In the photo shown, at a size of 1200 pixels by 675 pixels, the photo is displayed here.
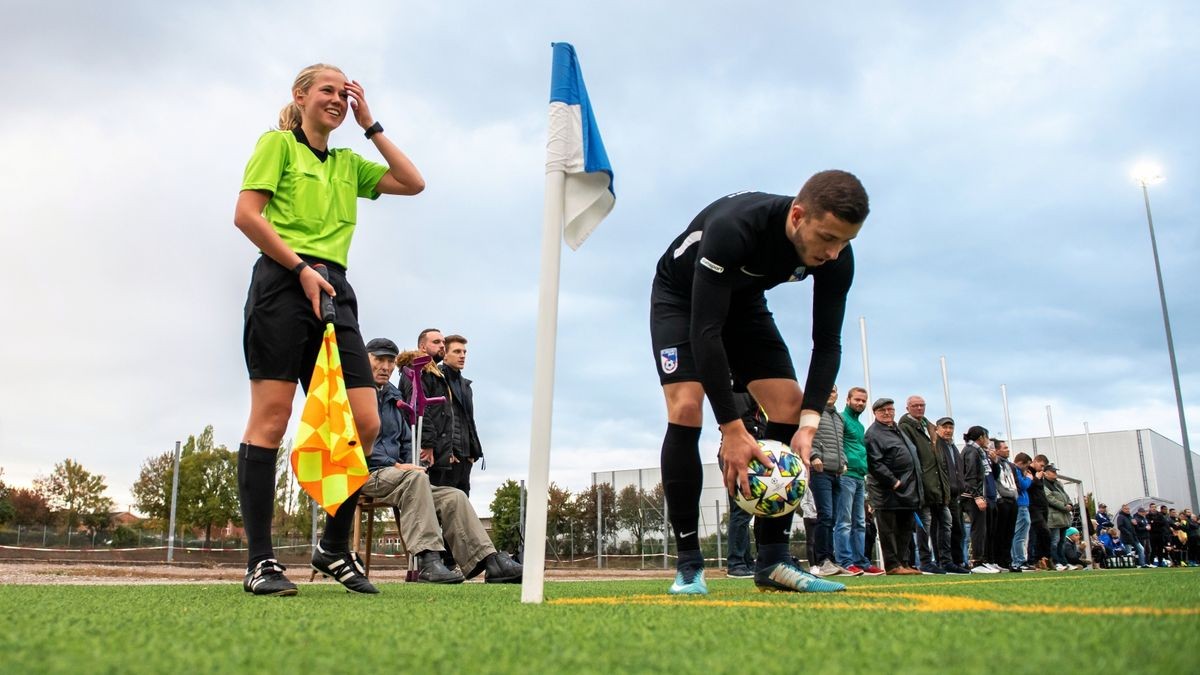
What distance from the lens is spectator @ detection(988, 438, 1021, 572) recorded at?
12.4 meters

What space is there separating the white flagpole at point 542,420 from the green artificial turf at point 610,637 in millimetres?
149

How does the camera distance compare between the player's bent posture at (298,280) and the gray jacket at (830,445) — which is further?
the gray jacket at (830,445)

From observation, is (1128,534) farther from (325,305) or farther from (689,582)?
(325,305)

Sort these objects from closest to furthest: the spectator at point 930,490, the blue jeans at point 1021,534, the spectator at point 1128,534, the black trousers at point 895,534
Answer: the black trousers at point 895,534 < the spectator at point 930,490 < the blue jeans at point 1021,534 < the spectator at point 1128,534

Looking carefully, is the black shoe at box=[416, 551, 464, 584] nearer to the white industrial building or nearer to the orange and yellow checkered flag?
the orange and yellow checkered flag

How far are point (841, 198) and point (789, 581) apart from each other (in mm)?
1653

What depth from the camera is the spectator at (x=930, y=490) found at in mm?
10492

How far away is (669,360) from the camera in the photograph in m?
3.89

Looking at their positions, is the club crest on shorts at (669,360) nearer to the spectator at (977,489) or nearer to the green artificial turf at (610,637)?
the green artificial turf at (610,637)

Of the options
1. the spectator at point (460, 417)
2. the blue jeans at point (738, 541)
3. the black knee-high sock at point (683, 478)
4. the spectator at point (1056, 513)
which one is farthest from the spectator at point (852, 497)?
the black knee-high sock at point (683, 478)

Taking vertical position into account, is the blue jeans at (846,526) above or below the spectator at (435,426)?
below

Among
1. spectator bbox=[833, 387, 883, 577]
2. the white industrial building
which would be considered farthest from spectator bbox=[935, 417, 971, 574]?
the white industrial building

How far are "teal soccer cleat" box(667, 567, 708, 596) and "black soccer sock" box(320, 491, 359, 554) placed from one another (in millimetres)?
1479

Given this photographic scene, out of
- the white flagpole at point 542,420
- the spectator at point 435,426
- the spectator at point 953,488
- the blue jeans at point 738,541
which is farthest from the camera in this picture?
the spectator at point 953,488
